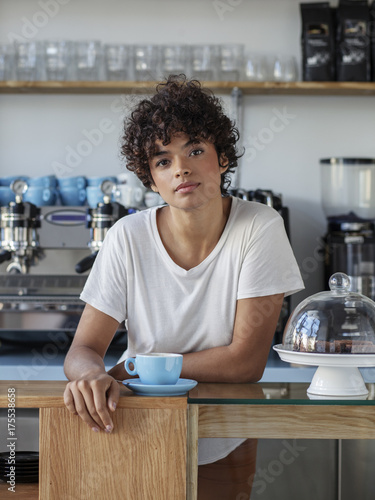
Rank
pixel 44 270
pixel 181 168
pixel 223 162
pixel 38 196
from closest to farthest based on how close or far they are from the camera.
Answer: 1. pixel 181 168
2. pixel 223 162
3. pixel 44 270
4. pixel 38 196

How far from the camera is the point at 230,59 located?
103 inches

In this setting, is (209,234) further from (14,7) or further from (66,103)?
(14,7)

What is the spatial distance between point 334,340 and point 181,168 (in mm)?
463

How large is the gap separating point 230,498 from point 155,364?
0.63 feet

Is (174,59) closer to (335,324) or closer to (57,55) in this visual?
(57,55)

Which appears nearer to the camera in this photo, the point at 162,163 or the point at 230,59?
the point at 162,163

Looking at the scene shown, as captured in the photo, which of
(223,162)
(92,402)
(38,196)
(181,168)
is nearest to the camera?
(92,402)

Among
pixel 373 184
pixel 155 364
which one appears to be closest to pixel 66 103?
pixel 373 184

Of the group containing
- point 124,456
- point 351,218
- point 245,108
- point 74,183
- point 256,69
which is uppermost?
point 256,69

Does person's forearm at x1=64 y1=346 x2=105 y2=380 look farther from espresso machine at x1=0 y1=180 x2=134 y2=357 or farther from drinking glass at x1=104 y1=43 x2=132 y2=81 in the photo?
drinking glass at x1=104 y1=43 x2=132 y2=81

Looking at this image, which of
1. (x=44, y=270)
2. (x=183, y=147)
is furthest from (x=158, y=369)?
(x=44, y=270)

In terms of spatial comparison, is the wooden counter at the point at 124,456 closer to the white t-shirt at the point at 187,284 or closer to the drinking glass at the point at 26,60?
the white t-shirt at the point at 187,284

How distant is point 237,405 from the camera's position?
2.84 feet

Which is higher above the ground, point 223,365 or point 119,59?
point 119,59
